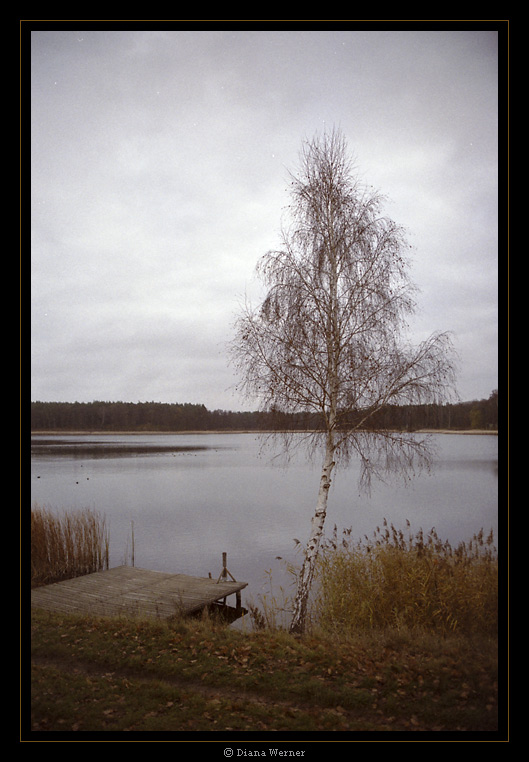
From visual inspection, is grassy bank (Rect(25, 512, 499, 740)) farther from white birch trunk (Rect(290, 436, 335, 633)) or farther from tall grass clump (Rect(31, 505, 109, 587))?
tall grass clump (Rect(31, 505, 109, 587))

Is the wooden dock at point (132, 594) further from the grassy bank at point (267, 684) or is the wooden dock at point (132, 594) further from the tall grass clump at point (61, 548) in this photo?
the grassy bank at point (267, 684)

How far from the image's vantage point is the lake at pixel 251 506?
48.8 ft

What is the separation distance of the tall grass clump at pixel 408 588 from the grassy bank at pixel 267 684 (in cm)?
80

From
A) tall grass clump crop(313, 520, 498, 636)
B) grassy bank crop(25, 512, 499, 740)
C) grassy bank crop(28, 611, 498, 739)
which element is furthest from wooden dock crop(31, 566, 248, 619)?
tall grass clump crop(313, 520, 498, 636)

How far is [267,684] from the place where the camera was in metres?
5.05

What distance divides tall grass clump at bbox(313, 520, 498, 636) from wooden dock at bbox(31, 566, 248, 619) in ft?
8.89

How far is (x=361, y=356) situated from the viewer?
23.9 feet

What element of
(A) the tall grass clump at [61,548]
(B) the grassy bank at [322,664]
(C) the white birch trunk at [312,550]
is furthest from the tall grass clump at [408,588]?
(A) the tall grass clump at [61,548]

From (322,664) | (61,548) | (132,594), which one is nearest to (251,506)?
(61,548)

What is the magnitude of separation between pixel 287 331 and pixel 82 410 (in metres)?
16.7
